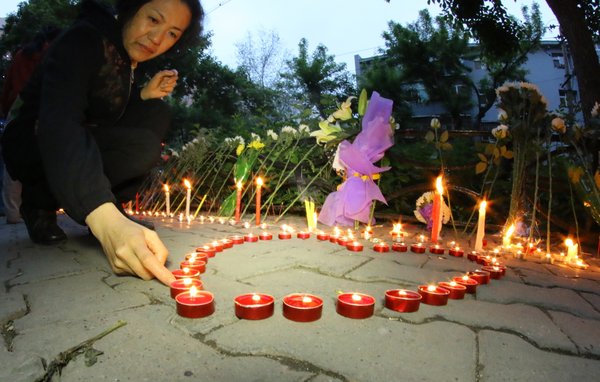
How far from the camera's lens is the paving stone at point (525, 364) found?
97cm

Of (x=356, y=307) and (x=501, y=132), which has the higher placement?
Answer: (x=501, y=132)

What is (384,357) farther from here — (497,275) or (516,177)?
(516,177)

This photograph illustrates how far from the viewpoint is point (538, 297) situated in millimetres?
1708

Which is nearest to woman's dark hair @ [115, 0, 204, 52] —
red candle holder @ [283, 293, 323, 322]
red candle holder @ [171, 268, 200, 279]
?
red candle holder @ [171, 268, 200, 279]

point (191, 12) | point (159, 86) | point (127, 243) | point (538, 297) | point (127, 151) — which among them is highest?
point (191, 12)

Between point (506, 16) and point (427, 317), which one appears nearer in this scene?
point (427, 317)

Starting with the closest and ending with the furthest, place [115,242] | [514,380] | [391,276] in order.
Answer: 1. [514,380]
2. [115,242]
3. [391,276]

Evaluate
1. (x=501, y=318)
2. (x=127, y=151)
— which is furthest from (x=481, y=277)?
(x=127, y=151)

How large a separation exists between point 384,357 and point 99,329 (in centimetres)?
84

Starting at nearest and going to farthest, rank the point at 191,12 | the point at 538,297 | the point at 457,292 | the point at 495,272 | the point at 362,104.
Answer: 1. the point at 457,292
2. the point at 538,297
3. the point at 495,272
4. the point at 191,12
5. the point at 362,104

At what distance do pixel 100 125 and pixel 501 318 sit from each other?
2.49m

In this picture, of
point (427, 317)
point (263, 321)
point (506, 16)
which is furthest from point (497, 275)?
point (506, 16)

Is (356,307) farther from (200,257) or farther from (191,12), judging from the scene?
(191,12)

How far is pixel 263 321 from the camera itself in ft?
4.09
